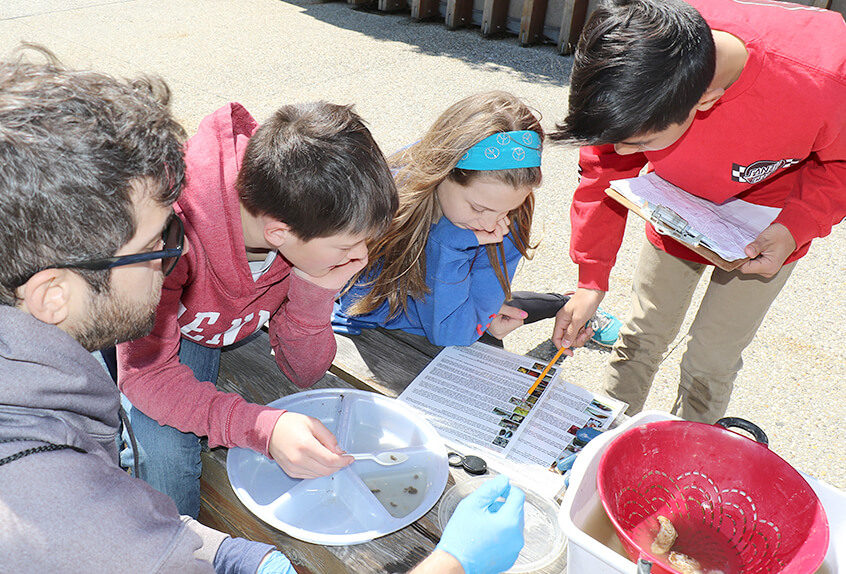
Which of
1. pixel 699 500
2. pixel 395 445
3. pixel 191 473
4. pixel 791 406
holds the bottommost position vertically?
pixel 791 406

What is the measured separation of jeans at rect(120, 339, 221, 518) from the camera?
60.2 inches

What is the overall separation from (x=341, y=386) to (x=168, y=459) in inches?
16.4

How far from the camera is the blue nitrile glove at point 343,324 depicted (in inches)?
75.8

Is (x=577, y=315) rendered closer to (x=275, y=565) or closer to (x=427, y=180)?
(x=427, y=180)

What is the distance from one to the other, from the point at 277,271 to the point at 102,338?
0.71 meters

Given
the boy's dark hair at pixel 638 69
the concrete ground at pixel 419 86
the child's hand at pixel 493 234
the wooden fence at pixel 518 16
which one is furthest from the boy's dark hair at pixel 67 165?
the wooden fence at pixel 518 16

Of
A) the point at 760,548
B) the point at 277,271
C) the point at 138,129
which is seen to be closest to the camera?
the point at 138,129

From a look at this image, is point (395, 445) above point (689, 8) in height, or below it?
below

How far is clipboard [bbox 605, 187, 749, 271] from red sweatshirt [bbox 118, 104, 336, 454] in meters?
0.82

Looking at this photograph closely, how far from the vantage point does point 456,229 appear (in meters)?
2.00

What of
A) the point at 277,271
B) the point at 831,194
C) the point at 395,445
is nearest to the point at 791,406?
the point at 831,194

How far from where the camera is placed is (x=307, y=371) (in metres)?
1.63

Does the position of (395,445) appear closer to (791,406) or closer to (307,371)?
(307,371)

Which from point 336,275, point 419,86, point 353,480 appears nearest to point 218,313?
point 336,275
